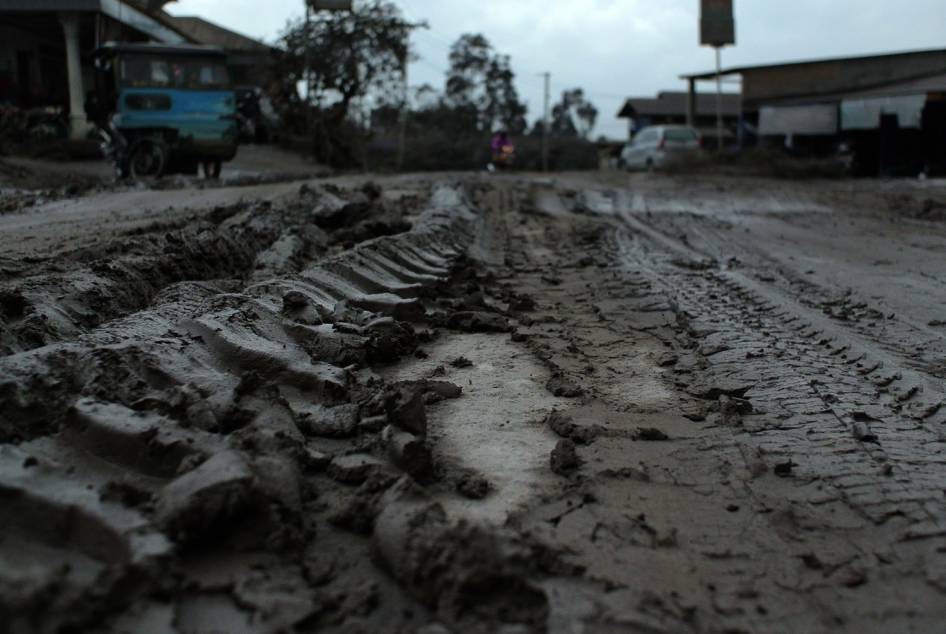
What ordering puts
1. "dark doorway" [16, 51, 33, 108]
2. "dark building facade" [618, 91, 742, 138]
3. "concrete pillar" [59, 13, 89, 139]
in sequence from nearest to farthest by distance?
"concrete pillar" [59, 13, 89, 139]
"dark doorway" [16, 51, 33, 108]
"dark building facade" [618, 91, 742, 138]

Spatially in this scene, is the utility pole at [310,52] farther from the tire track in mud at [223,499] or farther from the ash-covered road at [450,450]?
the tire track in mud at [223,499]

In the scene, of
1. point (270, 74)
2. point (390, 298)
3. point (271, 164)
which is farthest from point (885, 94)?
point (390, 298)

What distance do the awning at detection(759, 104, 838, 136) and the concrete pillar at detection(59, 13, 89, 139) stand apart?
1852 centimetres

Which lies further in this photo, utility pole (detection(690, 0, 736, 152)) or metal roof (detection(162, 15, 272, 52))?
metal roof (detection(162, 15, 272, 52))

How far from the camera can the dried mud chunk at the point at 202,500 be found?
1943mm

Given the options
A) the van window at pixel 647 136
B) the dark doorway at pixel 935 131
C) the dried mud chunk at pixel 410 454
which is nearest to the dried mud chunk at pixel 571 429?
the dried mud chunk at pixel 410 454

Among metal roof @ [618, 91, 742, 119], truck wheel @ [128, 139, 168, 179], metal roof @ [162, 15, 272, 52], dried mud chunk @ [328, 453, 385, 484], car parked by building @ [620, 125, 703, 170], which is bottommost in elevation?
dried mud chunk @ [328, 453, 385, 484]

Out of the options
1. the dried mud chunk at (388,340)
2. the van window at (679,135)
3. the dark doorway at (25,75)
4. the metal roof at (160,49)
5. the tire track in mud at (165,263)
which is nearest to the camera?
the tire track in mud at (165,263)

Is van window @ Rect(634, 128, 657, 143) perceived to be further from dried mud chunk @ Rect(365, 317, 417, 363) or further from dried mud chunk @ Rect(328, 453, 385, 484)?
dried mud chunk @ Rect(328, 453, 385, 484)

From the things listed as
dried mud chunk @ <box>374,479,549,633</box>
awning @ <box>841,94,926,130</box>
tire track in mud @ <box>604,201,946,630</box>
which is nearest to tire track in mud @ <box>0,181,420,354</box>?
dried mud chunk @ <box>374,479,549,633</box>

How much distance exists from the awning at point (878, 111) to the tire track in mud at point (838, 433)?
19293 mm

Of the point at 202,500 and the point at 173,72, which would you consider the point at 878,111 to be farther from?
the point at 202,500

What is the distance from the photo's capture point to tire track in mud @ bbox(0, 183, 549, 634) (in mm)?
1767

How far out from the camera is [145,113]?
1405cm
